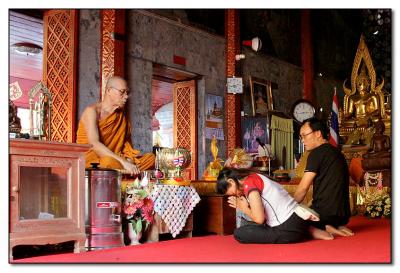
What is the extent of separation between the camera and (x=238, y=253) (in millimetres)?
2832

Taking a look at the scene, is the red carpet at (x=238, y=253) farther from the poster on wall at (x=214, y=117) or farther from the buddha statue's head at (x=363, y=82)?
the buddha statue's head at (x=363, y=82)

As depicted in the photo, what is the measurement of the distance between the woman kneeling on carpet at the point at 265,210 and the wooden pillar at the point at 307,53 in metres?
6.69

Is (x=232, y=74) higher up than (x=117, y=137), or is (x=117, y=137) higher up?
(x=232, y=74)

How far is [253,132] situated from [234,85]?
742 millimetres

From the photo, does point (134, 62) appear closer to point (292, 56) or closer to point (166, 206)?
point (166, 206)

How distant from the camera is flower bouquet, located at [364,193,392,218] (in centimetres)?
537

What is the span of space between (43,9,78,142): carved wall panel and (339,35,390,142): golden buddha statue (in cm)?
434

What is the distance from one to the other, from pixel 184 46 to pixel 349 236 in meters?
4.05

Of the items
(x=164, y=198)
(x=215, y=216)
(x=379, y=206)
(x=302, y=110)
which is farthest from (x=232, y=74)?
(x=164, y=198)

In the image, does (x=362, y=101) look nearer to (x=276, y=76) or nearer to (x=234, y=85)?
(x=276, y=76)

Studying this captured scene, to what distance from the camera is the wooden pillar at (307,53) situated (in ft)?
31.9

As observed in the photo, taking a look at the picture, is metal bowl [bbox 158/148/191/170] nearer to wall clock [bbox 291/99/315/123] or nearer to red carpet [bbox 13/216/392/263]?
red carpet [bbox 13/216/392/263]

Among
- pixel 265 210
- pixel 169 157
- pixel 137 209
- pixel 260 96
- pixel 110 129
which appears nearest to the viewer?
pixel 265 210

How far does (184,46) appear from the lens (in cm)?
708
